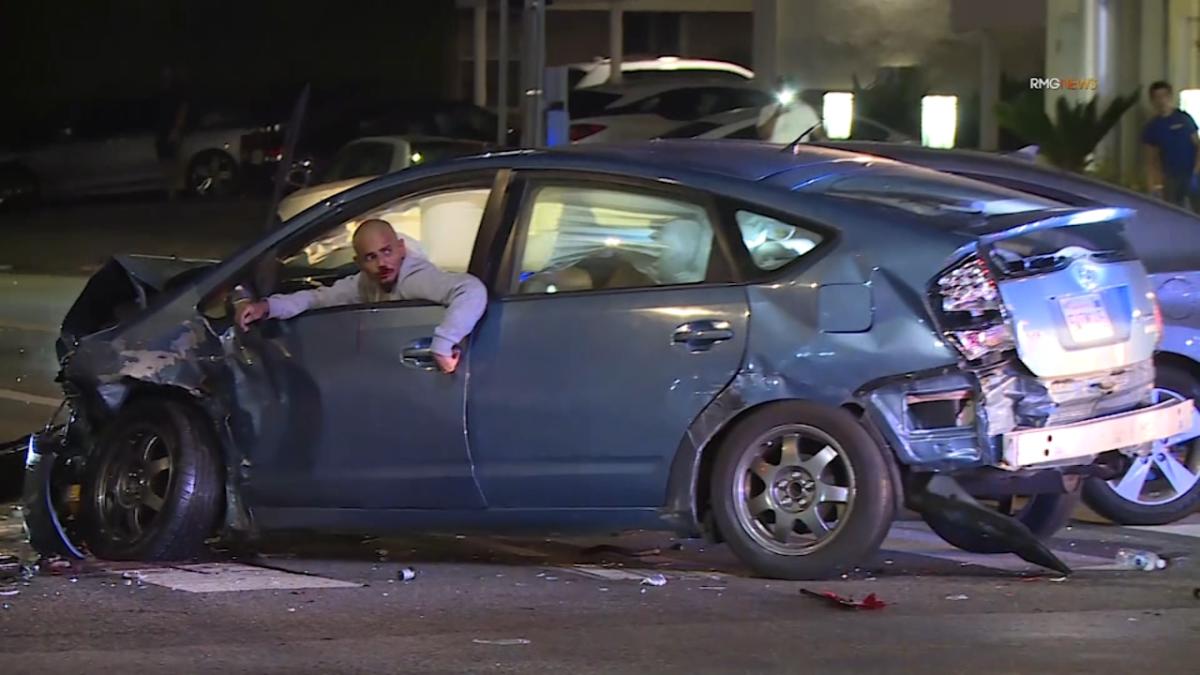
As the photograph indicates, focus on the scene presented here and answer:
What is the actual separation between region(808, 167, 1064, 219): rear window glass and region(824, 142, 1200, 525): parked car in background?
0.81m

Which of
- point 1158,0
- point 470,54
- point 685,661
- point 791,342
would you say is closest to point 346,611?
point 685,661

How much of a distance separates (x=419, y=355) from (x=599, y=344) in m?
0.68

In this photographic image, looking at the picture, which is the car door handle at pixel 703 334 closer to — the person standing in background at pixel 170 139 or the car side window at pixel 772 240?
the car side window at pixel 772 240

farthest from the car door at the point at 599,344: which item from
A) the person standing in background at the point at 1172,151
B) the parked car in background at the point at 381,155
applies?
the parked car in background at the point at 381,155

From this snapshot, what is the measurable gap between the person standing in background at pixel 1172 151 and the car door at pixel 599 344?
32.3 ft

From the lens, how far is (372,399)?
22.8 ft

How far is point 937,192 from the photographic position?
22.5 feet

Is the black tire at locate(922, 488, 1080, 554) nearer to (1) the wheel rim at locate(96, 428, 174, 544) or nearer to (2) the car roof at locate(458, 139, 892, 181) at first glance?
(2) the car roof at locate(458, 139, 892, 181)

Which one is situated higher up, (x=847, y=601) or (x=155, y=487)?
(x=155, y=487)

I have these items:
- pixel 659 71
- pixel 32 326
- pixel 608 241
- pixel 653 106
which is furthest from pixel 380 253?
pixel 659 71

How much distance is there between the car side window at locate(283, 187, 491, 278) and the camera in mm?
7102

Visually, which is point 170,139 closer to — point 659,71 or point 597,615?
point 659,71

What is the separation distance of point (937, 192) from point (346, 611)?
256 cm

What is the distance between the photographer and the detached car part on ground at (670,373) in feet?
21.0
